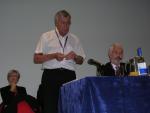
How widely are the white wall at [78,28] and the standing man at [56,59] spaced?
136cm

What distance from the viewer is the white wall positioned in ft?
13.5

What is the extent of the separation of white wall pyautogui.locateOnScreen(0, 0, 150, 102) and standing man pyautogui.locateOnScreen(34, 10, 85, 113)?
1.36 meters

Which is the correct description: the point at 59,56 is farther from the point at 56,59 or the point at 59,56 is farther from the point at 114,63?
the point at 114,63

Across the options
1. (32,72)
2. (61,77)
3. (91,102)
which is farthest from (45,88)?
(32,72)

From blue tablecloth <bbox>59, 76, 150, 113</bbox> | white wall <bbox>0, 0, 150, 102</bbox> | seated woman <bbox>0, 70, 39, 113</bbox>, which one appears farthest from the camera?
white wall <bbox>0, 0, 150, 102</bbox>

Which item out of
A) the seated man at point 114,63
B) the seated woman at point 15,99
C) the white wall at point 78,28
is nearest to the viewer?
the seated man at point 114,63

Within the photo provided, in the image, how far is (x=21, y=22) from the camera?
13.6 ft

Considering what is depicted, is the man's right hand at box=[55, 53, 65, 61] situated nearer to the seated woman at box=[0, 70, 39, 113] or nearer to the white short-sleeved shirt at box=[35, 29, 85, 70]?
the white short-sleeved shirt at box=[35, 29, 85, 70]

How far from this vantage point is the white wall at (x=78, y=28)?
411 cm

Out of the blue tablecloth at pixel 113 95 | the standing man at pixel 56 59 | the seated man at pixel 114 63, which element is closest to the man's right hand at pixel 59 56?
the standing man at pixel 56 59

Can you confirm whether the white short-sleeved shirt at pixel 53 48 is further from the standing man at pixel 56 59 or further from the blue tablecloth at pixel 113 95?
the blue tablecloth at pixel 113 95

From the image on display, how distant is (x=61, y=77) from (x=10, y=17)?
184 cm

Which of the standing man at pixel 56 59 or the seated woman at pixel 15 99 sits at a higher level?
the standing man at pixel 56 59

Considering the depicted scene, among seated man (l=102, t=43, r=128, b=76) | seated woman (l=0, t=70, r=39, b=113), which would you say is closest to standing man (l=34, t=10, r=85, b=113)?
seated man (l=102, t=43, r=128, b=76)
